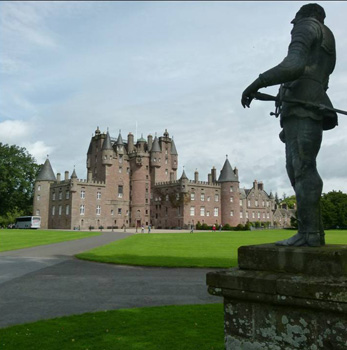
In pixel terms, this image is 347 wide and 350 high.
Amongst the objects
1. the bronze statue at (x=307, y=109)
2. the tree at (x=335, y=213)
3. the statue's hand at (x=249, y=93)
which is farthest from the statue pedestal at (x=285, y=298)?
the tree at (x=335, y=213)

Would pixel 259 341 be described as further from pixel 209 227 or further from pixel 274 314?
pixel 209 227

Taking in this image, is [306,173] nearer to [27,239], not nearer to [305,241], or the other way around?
[305,241]

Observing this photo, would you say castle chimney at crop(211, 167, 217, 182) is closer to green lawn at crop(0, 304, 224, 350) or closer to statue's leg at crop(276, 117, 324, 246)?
green lawn at crop(0, 304, 224, 350)

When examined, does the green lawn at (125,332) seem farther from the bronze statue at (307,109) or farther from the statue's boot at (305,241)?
the bronze statue at (307,109)

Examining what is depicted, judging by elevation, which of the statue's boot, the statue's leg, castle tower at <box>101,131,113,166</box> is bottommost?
the statue's boot

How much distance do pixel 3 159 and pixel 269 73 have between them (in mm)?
79687

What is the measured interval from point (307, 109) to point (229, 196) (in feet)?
264

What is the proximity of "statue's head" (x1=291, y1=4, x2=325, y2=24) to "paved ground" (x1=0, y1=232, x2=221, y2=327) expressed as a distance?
705cm

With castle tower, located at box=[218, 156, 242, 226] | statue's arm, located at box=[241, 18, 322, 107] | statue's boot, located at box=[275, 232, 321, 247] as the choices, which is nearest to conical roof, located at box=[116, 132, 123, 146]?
castle tower, located at box=[218, 156, 242, 226]

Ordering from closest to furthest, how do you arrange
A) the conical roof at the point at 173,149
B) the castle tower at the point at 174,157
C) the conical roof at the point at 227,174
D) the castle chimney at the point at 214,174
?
the conical roof at the point at 227,174 → the castle chimney at the point at 214,174 → the castle tower at the point at 174,157 → the conical roof at the point at 173,149

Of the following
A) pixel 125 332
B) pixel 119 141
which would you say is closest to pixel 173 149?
pixel 119 141

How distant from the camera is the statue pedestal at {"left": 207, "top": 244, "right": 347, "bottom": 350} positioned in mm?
3266

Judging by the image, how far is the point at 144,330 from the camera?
6.57 m

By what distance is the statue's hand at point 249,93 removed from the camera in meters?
4.06
